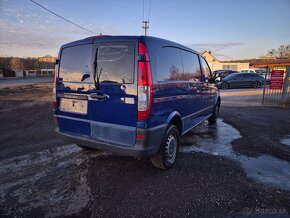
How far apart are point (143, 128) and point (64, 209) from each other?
1.42 metres

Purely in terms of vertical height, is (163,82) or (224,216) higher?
(163,82)

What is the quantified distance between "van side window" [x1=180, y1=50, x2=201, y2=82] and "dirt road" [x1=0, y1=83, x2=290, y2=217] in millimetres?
1559

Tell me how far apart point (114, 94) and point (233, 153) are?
295cm

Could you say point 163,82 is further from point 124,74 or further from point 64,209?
point 64,209

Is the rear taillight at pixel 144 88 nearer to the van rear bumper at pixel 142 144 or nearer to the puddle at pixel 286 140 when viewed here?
the van rear bumper at pixel 142 144

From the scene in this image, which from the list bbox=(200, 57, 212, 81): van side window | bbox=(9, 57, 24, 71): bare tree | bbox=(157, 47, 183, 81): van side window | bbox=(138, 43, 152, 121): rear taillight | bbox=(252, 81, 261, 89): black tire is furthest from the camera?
bbox=(9, 57, 24, 71): bare tree

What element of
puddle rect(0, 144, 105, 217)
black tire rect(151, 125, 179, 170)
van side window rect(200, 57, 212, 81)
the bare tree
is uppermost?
the bare tree

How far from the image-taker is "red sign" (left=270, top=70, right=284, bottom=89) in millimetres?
11432

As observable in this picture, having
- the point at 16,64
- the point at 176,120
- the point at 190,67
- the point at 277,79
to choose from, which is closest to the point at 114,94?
the point at 176,120

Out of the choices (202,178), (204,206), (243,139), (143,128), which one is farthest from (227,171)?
(243,139)

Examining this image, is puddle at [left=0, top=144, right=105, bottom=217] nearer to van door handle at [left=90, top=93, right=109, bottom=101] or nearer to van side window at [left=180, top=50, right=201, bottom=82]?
van door handle at [left=90, top=93, right=109, bottom=101]

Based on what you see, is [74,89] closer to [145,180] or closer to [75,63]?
[75,63]

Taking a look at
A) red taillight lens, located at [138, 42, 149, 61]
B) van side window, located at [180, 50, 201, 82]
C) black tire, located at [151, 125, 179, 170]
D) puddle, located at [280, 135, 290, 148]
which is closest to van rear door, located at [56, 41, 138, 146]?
red taillight lens, located at [138, 42, 149, 61]

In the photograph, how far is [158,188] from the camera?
3.19m
